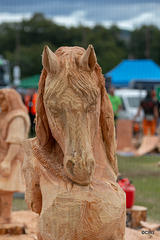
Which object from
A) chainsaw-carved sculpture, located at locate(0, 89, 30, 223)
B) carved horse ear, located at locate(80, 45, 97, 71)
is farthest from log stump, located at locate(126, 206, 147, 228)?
carved horse ear, located at locate(80, 45, 97, 71)

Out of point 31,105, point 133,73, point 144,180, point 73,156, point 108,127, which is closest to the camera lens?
point 73,156

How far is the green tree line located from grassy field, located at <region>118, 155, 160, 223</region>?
2040cm

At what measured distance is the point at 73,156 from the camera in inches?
84.5

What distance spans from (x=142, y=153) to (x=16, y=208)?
6.00 meters

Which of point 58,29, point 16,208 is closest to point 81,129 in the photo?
point 16,208

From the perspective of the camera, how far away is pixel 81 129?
2.18m

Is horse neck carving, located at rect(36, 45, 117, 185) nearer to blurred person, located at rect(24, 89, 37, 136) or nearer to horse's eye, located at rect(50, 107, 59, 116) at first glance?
horse's eye, located at rect(50, 107, 59, 116)

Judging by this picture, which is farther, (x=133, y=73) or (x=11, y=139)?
(x=133, y=73)

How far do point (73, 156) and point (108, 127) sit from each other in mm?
440

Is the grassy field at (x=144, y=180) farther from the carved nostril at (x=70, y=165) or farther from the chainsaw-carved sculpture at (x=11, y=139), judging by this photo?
the carved nostril at (x=70, y=165)

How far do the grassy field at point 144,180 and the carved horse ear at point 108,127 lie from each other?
3.68 meters

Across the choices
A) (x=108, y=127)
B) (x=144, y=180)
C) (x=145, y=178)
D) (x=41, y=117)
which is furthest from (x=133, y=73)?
(x=41, y=117)

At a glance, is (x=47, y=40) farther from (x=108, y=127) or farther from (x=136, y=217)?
(x=108, y=127)

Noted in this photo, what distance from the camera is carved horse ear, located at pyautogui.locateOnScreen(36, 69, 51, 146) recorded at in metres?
2.40
